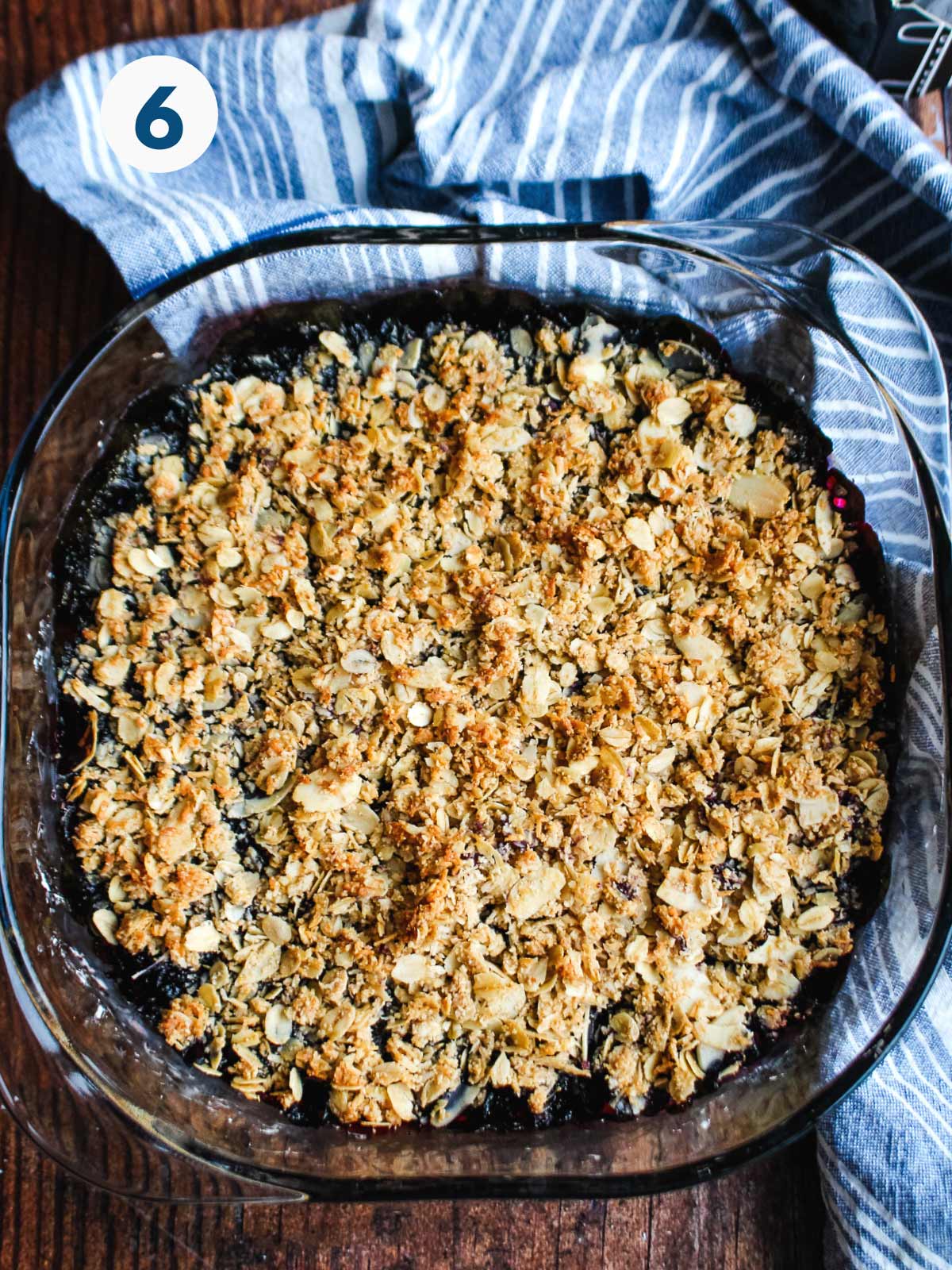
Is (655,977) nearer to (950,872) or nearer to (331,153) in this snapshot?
(950,872)

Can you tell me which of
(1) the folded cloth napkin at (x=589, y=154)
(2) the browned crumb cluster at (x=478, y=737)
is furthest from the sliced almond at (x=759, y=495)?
(1) the folded cloth napkin at (x=589, y=154)

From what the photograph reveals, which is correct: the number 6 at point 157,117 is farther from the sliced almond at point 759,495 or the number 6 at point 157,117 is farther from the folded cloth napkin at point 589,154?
the sliced almond at point 759,495

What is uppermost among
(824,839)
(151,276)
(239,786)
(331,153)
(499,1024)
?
(331,153)

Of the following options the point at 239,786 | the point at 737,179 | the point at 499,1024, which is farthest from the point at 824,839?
the point at 737,179

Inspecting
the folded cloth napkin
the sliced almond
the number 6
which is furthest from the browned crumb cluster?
the number 6

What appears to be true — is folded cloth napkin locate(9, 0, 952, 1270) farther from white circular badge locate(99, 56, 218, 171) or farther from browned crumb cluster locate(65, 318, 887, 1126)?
browned crumb cluster locate(65, 318, 887, 1126)

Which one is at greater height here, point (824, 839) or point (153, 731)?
point (153, 731)

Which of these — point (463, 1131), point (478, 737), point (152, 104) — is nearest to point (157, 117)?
point (152, 104)
